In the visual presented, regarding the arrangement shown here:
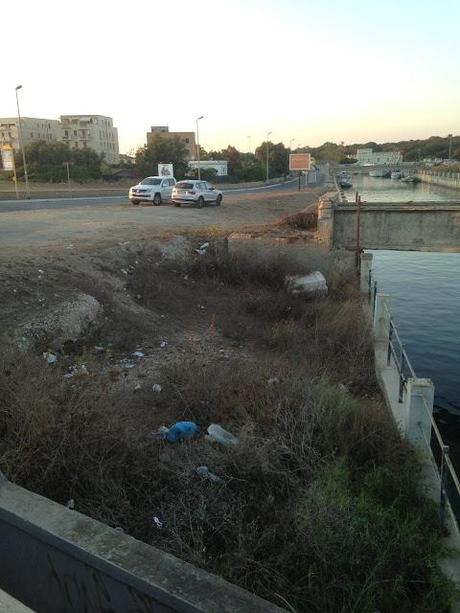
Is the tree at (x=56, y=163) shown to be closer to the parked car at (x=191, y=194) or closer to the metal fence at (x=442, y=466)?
the parked car at (x=191, y=194)

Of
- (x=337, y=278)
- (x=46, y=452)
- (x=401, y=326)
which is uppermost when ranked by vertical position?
(x=46, y=452)

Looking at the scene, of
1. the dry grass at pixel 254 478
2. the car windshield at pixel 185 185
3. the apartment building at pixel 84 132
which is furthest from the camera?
the apartment building at pixel 84 132

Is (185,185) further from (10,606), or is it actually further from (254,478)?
(10,606)

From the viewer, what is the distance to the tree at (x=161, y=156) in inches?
3027

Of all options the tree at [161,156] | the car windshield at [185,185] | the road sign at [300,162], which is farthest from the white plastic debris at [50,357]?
the tree at [161,156]

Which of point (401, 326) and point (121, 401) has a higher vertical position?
point (121, 401)

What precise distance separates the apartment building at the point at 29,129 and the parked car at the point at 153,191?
9318 cm

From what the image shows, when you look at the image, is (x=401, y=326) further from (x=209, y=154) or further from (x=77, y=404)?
(x=209, y=154)

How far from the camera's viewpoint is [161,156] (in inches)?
3071

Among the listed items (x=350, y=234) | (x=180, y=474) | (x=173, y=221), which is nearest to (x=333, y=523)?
(x=180, y=474)

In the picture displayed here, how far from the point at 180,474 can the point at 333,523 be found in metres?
1.62

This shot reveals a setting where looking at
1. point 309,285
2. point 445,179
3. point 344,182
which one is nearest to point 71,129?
point 344,182

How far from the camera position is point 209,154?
12175 centimetres

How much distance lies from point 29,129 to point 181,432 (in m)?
137
